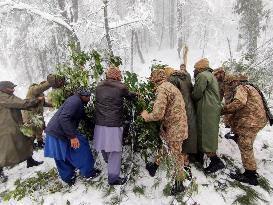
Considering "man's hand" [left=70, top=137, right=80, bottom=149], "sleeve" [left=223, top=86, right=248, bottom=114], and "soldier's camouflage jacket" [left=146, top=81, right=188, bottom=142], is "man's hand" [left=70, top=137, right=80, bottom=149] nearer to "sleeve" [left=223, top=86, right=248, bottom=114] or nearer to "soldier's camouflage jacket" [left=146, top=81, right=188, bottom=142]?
"soldier's camouflage jacket" [left=146, top=81, right=188, bottom=142]

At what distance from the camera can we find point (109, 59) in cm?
680

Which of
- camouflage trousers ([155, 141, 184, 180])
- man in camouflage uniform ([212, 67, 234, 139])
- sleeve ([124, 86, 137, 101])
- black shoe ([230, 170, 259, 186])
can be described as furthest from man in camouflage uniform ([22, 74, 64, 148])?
black shoe ([230, 170, 259, 186])

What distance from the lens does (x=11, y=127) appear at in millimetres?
7145

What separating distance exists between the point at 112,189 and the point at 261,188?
9.06 feet

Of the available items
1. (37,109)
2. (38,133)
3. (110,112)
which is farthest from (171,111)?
(38,133)

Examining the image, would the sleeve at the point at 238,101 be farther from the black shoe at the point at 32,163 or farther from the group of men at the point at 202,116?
the black shoe at the point at 32,163

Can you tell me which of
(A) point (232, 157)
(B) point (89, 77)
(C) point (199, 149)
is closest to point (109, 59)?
(B) point (89, 77)

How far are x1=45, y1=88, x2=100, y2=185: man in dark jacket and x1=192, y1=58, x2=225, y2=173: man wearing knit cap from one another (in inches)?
78.7

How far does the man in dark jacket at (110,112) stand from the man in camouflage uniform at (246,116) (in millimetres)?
1896

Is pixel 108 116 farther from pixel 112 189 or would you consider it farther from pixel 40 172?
pixel 40 172

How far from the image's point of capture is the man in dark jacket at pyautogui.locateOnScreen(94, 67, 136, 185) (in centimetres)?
582

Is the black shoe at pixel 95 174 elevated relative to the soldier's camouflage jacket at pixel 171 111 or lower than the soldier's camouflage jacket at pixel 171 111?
lower

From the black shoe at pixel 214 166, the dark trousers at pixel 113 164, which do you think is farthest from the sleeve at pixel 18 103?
the black shoe at pixel 214 166

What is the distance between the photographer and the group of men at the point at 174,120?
5.79 meters
